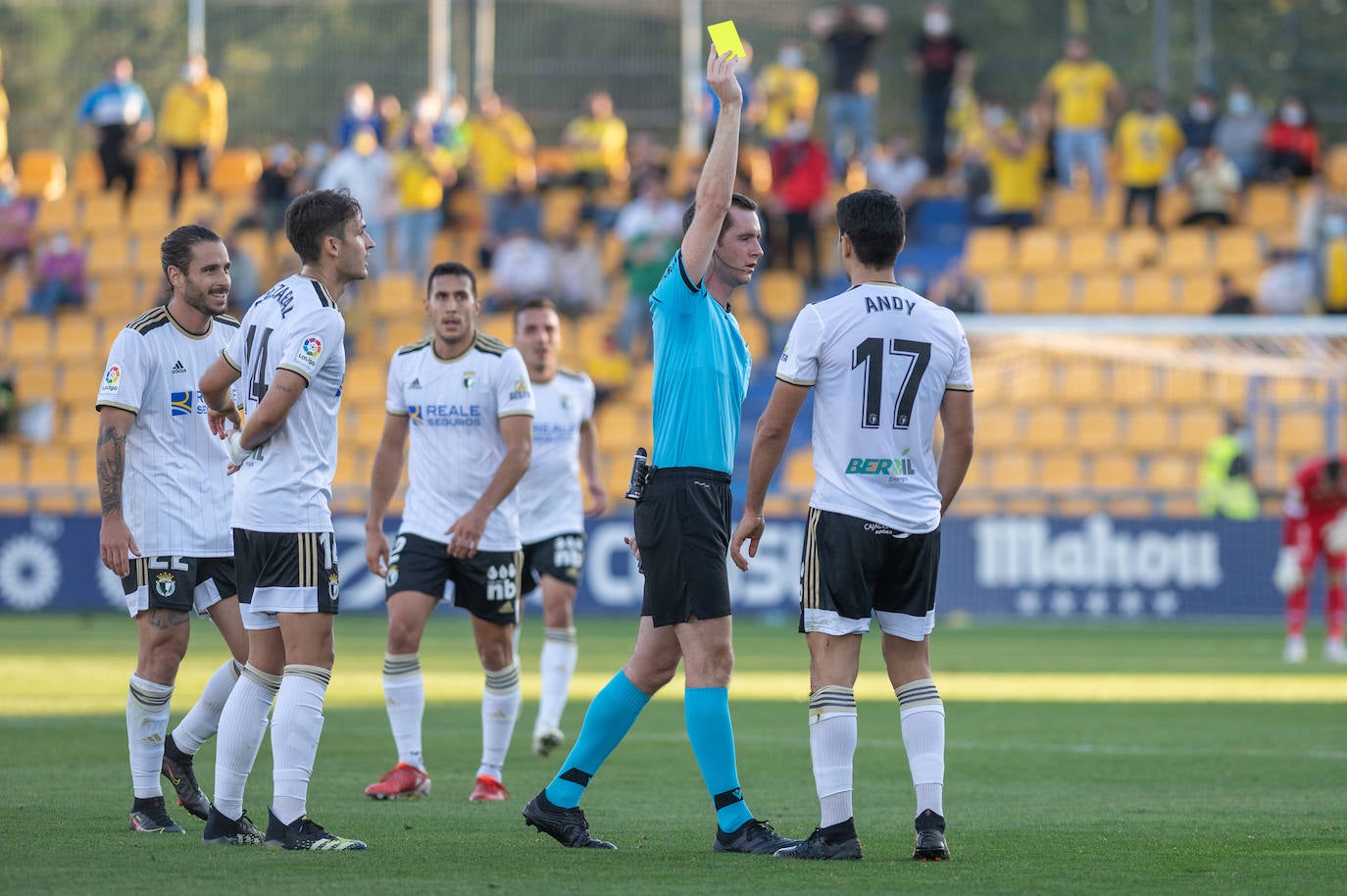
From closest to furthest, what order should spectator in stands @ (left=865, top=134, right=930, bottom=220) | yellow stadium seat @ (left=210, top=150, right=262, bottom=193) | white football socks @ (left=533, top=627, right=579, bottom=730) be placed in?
white football socks @ (left=533, top=627, right=579, bottom=730)
spectator in stands @ (left=865, top=134, right=930, bottom=220)
yellow stadium seat @ (left=210, top=150, right=262, bottom=193)

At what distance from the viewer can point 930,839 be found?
22.0ft

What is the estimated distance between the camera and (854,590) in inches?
267

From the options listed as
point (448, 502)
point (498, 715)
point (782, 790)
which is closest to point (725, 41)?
point (448, 502)

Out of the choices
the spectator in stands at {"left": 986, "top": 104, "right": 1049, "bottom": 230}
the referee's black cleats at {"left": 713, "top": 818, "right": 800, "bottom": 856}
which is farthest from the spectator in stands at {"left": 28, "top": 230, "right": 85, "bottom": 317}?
the referee's black cleats at {"left": 713, "top": 818, "right": 800, "bottom": 856}

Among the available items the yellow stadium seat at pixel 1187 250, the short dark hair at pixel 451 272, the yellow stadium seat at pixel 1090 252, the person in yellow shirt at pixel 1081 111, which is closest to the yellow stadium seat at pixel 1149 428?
the yellow stadium seat at pixel 1187 250

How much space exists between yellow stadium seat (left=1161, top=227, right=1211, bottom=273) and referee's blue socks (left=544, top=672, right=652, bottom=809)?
20385 millimetres

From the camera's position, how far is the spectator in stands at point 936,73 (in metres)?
27.4

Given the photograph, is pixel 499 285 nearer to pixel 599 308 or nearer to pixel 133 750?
pixel 599 308

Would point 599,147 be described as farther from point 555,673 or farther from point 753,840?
point 753,840

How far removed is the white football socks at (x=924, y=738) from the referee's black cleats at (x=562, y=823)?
3.91 ft

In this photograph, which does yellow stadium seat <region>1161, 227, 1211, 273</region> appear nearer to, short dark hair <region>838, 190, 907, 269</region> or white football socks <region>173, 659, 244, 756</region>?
short dark hair <region>838, 190, 907, 269</region>

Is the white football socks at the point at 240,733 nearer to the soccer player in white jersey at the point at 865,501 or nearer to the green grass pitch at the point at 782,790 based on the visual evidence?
the green grass pitch at the point at 782,790

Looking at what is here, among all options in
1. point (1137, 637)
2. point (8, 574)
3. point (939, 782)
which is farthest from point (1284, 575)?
point (8, 574)

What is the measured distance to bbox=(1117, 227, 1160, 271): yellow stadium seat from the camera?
2623 centimetres
